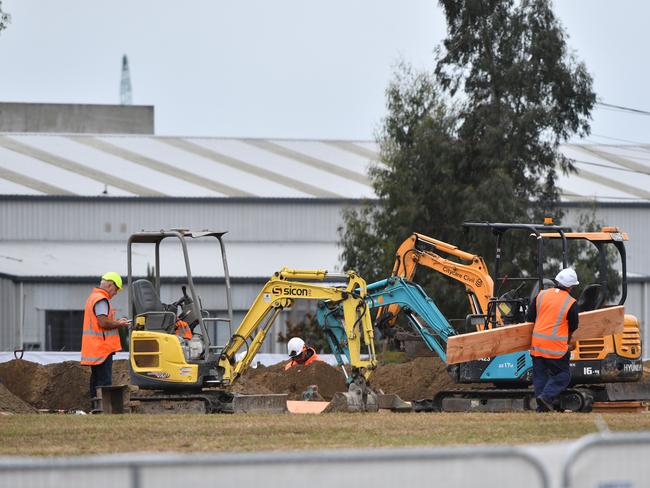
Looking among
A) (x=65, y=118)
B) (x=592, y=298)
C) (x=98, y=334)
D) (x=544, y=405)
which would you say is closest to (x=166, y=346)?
(x=98, y=334)

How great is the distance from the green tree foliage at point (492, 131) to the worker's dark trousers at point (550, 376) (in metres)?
19.0

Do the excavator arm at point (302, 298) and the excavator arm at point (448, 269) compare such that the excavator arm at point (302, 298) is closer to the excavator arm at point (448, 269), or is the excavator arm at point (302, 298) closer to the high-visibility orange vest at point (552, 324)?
the excavator arm at point (448, 269)

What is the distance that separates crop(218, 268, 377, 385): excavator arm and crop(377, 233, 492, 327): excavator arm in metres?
1.46

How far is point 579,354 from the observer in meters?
20.2

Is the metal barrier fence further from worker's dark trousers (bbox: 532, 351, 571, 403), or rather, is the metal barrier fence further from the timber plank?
the timber plank

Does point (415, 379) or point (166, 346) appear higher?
point (166, 346)

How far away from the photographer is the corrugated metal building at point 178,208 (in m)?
46.2

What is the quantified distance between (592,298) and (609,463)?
40.8ft

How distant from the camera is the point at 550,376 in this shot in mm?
17750

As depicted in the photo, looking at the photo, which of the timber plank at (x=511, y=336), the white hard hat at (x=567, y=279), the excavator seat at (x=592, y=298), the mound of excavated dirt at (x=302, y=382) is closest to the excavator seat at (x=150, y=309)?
the mound of excavated dirt at (x=302, y=382)

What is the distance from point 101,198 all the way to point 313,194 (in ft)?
26.9

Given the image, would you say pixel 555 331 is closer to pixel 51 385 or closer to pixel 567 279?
pixel 567 279

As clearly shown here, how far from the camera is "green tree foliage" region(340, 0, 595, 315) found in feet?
124

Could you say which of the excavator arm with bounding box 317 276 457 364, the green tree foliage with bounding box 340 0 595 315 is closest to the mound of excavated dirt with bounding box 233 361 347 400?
the excavator arm with bounding box 317 276 457 364
